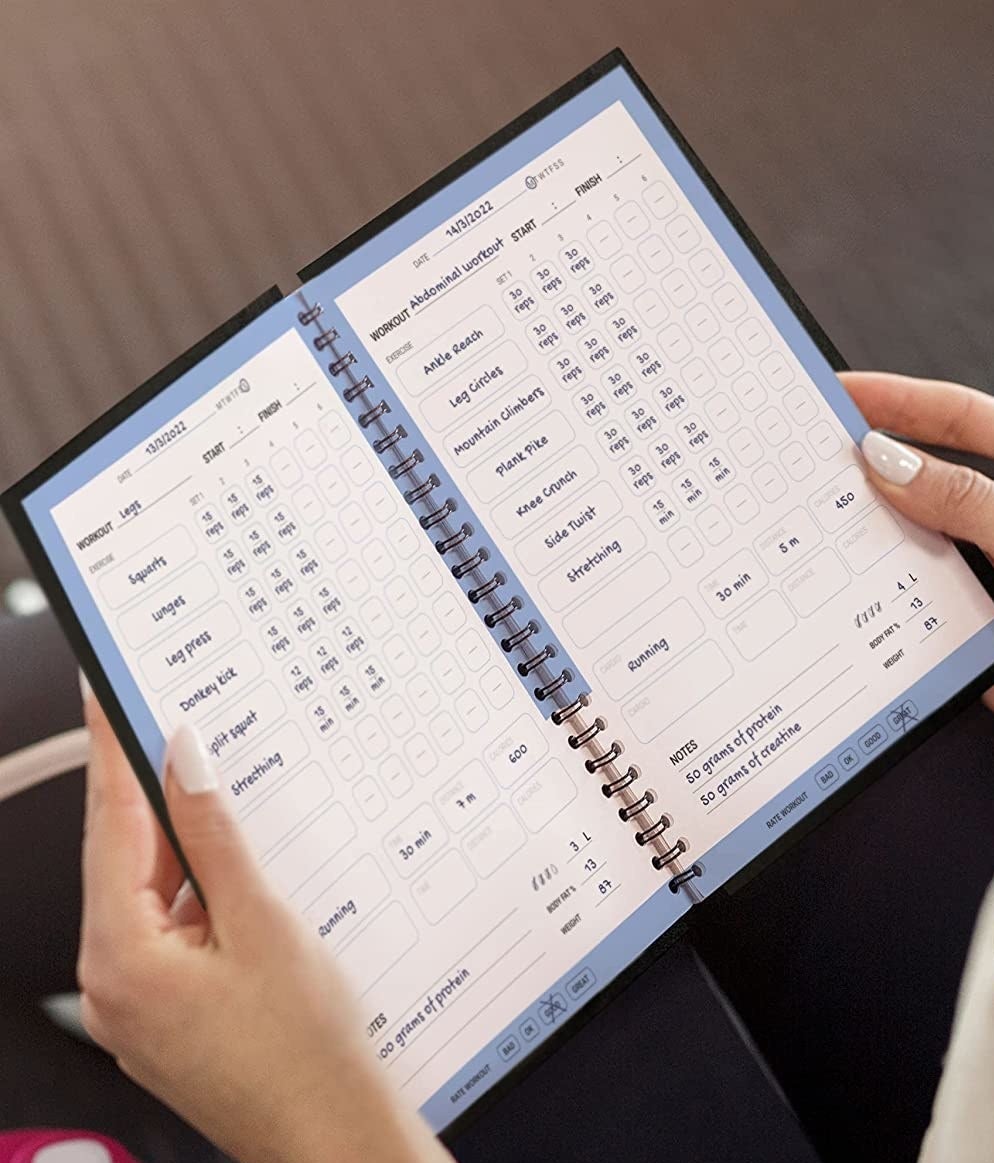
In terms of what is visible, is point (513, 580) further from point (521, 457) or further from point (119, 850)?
point (119, 850)

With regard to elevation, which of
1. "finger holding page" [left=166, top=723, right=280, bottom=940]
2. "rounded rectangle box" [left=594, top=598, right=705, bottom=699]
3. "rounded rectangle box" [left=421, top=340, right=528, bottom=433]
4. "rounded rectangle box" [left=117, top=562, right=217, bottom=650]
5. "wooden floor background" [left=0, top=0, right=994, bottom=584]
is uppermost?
"wooden floor background" [left=0, top=0, right=994, bottom=584]

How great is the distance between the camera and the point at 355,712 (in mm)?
464

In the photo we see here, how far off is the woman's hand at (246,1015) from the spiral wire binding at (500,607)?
0.13 metres

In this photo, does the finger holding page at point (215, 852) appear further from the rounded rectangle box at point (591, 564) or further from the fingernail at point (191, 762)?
the rounded rectangle box at point (591, 564)

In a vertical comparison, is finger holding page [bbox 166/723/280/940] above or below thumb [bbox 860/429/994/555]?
above

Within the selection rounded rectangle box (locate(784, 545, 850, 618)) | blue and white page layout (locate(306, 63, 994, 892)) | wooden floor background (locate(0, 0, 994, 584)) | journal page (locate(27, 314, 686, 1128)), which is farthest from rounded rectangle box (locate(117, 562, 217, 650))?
wooden floor background (locate(0, 0, 994, 584))

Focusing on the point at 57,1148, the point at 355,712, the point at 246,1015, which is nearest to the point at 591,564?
the point at 355,712

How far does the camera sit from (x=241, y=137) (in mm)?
913

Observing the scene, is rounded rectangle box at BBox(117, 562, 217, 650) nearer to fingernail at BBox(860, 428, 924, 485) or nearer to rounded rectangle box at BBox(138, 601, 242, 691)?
rounded rectangle box at BBox(138, 601, 242, 691)

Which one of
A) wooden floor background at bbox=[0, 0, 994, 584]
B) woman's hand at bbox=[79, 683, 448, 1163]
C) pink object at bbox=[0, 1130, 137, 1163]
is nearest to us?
woman's hand at bbox=[79, 683, 448, 1163]

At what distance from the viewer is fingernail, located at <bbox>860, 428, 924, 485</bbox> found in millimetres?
506

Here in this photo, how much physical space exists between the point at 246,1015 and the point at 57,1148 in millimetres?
194

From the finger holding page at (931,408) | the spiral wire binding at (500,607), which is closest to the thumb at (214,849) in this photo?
the spiral wire binding at (500,607)

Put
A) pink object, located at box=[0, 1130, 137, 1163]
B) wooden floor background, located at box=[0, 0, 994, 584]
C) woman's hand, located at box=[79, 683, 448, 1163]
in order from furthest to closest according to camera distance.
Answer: wooden floor background, located at box=[0, 0, 994, 584] < pink object, located at box=[0, 1130, 137, 1163] < woman's hand, located at box=[79, 683, 448, 1163]
